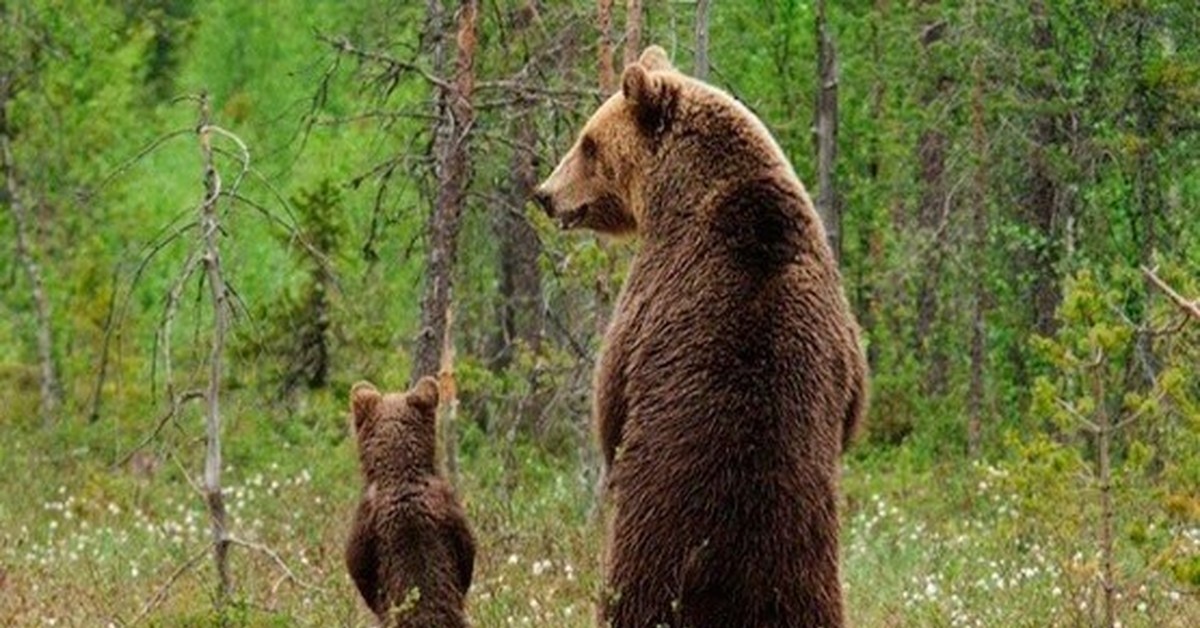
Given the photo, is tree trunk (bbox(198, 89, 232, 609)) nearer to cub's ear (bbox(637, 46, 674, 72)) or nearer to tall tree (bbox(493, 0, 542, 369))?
cub's ear (bbox(637, 46, 674, 72))

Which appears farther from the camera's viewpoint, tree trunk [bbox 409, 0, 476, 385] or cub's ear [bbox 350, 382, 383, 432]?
tree trunk [bbox 409, 0, 476, 385]

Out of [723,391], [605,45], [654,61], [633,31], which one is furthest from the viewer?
[605,45]

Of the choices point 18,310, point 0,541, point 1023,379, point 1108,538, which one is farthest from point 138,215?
point 1108,538

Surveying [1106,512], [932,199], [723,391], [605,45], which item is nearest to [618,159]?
[723,391]

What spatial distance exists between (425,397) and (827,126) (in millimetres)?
10906

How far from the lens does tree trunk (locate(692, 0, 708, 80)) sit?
497 inches

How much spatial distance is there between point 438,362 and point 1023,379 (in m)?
8.97

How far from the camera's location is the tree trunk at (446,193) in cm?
1226

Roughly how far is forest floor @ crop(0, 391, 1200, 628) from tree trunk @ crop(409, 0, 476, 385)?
4.12 ft

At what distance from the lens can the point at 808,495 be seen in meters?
6.77

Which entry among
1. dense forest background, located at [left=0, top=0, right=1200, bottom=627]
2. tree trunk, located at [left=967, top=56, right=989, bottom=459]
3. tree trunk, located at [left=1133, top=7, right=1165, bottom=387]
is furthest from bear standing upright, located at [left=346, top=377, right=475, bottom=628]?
tree trunk, located at [left=967, top=56, right=989, bottom=459]

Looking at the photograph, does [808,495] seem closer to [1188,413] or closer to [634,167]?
[634,167]

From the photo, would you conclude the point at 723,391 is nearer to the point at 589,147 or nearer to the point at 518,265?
the point at 589,147

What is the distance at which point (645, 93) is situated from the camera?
24.0ft
